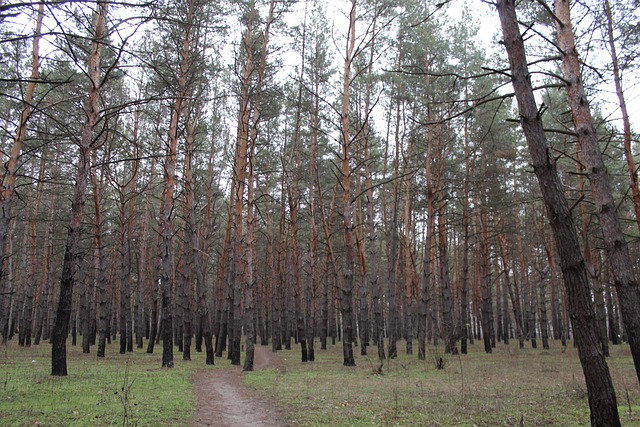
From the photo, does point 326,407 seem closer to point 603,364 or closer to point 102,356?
point 603,364

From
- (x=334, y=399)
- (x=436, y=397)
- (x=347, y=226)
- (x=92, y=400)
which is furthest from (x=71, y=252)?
(x=436, y=397)

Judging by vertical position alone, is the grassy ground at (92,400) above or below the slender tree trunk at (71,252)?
below

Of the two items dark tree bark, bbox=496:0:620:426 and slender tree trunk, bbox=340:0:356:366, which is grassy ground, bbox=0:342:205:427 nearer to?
dark tree bark, bbox=496:0:620:426

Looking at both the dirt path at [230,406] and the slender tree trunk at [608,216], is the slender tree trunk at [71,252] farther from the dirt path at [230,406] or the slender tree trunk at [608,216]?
the slender tree trunk at [608,216]

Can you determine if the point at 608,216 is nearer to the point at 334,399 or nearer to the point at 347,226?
the point at 334,399

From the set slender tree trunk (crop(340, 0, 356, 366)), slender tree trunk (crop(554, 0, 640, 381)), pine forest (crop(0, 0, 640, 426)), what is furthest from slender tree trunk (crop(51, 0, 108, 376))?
slender tree trunk (crop(554, 0, 640, 381))

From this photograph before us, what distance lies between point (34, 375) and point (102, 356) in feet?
22.4

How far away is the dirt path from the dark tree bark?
393cm

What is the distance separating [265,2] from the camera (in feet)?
53.7

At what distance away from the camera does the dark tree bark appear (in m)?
4.44

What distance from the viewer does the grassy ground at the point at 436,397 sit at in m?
6.38

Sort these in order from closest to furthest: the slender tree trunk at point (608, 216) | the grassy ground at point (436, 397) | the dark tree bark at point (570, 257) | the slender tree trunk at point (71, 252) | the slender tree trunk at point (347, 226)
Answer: the dark tree bark at point (570, 257)
the grassy ground at point (436, 397)
the slender tree trunk at point (608, 216)
the slender tree trunk at point (71, 252)
the slender tree trunk at point (347, 226)

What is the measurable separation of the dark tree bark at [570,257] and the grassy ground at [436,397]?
45.1 inches

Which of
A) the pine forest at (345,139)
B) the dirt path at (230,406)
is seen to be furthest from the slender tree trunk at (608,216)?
the dirt path at (230,406)
